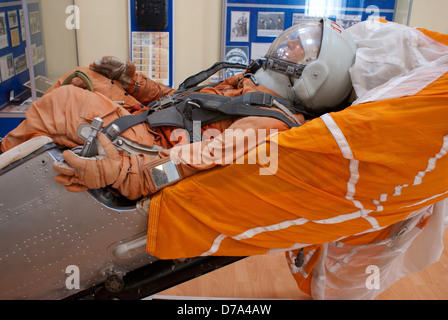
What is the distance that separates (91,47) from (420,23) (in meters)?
2.34

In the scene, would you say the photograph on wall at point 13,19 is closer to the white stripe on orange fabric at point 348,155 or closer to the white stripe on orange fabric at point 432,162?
the white stripe on orange fabric at point 348,155

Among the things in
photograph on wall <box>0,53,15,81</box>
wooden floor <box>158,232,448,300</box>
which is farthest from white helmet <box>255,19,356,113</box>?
photograph on wall <box>0,53,15,81</box>

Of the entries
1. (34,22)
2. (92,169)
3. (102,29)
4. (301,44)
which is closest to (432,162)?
(301,44)

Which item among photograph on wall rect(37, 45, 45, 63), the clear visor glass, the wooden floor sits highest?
the clear visor glass

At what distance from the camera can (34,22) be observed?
260 cm

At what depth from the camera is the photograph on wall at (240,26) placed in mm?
2715

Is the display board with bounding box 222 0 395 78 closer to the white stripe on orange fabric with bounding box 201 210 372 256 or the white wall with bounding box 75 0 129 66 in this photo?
the white wall with bounding box 75 0 129 66

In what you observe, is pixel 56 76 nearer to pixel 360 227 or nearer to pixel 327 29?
pixel 327 29

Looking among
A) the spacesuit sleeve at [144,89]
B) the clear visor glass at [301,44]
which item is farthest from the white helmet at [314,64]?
the spacesuit sleeve at [144,89]

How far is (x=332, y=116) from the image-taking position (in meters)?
1.20

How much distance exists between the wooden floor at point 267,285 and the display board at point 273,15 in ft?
4.95

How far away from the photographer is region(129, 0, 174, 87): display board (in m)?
2.66

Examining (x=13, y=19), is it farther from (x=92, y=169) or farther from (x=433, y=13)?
(x=433, y=13)

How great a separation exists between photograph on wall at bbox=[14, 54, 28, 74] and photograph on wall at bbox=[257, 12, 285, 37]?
1609mm
